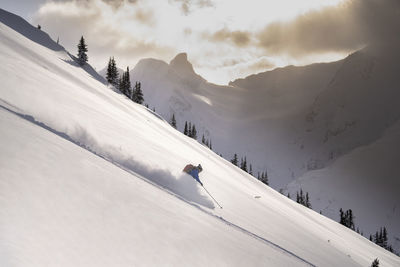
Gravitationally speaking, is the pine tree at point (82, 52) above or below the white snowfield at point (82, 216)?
above

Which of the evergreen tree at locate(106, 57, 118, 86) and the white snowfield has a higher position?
the evergreen tree at locate(106, 57, 118, 86)

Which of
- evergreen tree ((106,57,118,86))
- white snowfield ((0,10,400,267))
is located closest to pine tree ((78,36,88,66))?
evergreen tree ((106,57,118,86))

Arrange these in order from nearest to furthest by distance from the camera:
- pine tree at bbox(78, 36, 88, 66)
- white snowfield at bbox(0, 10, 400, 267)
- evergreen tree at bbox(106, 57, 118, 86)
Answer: white snowfield at bbox(0, 10, 400, 267)
pine tree at bbox(78, 36, 88, 66)
evergreen tree at bbox(106, 57, 118, 86)

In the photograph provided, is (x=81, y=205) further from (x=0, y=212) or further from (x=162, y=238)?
(x=162, y=238)

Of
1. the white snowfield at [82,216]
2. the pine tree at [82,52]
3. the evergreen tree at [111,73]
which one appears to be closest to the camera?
the white snowfield at [82,216]

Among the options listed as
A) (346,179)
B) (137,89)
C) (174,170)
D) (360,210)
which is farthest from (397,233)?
(174,170)

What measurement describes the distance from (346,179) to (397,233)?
52.5m

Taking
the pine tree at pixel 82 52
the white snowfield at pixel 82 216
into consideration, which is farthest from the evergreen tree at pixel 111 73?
the white snowfield at pixel 82 216

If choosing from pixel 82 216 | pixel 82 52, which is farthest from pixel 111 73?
pixel 82 216

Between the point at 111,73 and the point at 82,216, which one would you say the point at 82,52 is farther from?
the point at 82,216

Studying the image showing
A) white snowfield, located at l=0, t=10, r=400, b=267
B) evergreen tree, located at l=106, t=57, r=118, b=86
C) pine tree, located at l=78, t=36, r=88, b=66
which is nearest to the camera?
white snowfield, located at l=0, t=10, r=400, b=267

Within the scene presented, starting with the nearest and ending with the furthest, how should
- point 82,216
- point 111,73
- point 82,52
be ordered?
point 82,216, point 82,52, point 111,73

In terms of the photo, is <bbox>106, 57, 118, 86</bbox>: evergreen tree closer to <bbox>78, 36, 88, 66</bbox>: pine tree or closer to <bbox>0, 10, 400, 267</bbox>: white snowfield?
<bbox>78, 36, 88, 66</bbox>: pine tree

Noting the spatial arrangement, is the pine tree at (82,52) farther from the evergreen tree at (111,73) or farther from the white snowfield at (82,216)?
the white snowfield at (82,216)
